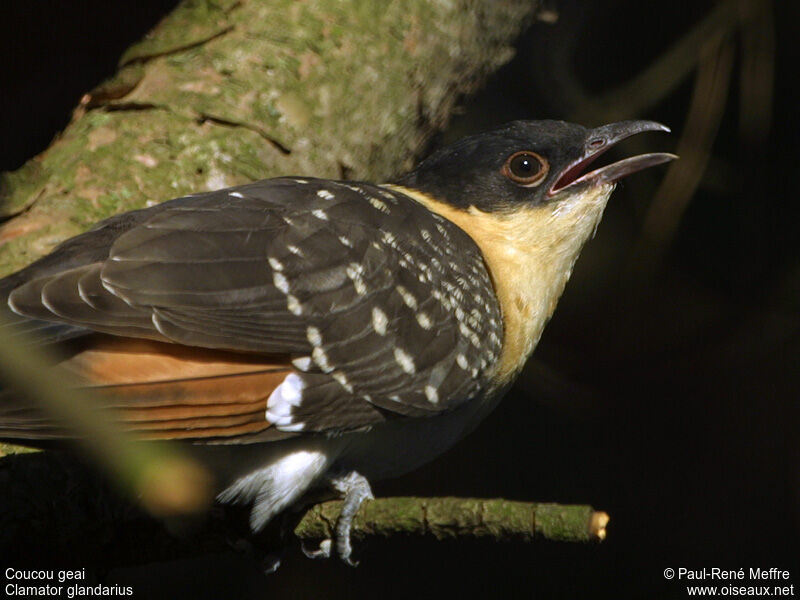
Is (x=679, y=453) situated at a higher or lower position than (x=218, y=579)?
higher

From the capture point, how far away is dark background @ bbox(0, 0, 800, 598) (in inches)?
153

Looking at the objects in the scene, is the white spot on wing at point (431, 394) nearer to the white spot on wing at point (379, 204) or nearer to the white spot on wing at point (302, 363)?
the white spot on wing at point (302, 363)

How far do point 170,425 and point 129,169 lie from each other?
117cm

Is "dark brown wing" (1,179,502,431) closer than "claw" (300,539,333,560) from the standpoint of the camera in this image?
Yes

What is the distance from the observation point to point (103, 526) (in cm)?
245

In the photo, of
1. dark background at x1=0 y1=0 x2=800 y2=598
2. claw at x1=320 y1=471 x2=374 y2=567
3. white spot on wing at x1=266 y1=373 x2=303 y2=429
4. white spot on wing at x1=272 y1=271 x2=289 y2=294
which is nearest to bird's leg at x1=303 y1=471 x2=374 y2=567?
claw at x1=320 y1=471 x2=374 y2=567

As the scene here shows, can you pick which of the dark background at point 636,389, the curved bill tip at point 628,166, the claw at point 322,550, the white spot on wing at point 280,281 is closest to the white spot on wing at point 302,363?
the white spot on wing at point 280,281

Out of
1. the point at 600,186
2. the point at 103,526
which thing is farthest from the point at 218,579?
the point at 600,186

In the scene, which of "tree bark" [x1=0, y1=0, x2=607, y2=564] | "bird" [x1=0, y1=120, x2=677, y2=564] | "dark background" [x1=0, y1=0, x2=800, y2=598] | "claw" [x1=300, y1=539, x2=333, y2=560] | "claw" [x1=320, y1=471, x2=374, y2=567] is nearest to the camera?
"bird" [x1=0, y1=120, x2=677, y2=564]

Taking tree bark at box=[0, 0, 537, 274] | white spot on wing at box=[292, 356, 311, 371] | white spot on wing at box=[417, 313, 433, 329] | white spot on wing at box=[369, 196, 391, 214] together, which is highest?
tree bark at box=[0, 0, 537, 274]

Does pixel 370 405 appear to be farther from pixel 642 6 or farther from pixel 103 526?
pixel 642 6

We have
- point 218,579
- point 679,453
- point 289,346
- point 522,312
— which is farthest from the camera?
point 679,453

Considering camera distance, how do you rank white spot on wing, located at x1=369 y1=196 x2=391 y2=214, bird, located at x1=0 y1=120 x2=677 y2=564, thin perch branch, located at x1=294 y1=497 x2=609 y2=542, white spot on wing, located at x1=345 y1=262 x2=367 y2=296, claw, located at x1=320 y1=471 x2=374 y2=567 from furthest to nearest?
1. white spot on wing, located at x1=369 y1=196 x2=391 y2=214
2. white spot on wing, located at x1=345 y1=262 x2=367 y2=296
3. claw, located at x1=320 y1=471 x2=374 y2=567
4. bird, located at x1=0 y1=120 x2=677 y2=564
5. thin perch branch, located at x1=294 y1=497 x2=609 y2=542

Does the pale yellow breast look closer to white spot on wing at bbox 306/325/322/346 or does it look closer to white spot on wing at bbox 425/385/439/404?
white spot on wing at bbox 425/385/439/404
